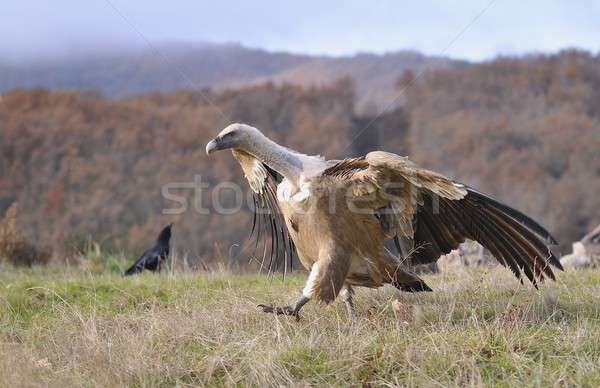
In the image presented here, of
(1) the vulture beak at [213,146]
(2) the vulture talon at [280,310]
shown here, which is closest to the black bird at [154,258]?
(1) the vulture beak at [213,146]

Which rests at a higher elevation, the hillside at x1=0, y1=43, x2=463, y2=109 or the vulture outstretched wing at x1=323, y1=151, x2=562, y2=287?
the hillside at x1=0, y1=43, x2=463, y2=109

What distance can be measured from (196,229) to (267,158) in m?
23.5

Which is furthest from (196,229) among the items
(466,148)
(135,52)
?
(135,52)

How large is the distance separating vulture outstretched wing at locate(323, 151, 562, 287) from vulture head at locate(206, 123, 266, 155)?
65 cm

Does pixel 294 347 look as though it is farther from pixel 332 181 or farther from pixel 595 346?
pixel 595 346

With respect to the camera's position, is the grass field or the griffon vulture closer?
the grass field

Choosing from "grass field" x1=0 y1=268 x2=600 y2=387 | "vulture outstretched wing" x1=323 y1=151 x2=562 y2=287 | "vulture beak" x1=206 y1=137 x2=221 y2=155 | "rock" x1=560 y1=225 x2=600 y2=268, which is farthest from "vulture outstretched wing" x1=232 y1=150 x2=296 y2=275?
"rock" x1=560 y1=225 x2=600 y2=268

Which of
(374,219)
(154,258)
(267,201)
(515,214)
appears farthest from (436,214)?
(154,258)

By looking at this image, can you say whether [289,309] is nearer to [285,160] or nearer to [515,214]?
[285,160]

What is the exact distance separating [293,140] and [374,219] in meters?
29.4

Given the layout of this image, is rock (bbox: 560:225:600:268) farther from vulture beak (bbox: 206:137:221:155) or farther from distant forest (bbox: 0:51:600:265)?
distant forest (bbox: 0:51:600:265)

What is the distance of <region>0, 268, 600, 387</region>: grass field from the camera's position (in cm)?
462

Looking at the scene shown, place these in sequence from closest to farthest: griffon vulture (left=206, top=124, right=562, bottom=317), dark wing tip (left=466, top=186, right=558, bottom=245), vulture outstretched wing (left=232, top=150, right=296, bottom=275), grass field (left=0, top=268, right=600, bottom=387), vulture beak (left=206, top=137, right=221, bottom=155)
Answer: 1. grass field (left=0, top=268, right=600, bottom=387)
2. dark wing tip (left=466, top=186, right=558, bottom=245)
3. griffon vulture (left=206, top=124, right=562, bottom=317)
4. vulture beak (left=206, top=137, right=221, bottom=155)
5. vulture outstretched wing (left=232, top=150, right=296, bottom=275)

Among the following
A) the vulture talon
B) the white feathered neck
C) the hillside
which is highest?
the hillside
